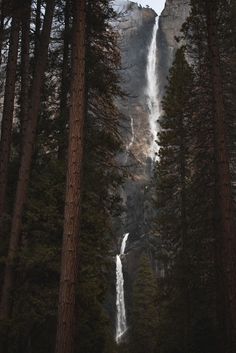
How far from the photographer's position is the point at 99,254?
31.5 feet

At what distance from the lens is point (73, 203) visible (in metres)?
7.50

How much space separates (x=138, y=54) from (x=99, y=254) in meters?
65.9

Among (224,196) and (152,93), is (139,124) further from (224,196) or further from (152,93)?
(224,196)

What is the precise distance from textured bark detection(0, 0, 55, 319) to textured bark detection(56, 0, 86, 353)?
2435mm

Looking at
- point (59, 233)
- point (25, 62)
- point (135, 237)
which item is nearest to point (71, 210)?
point (59, 233)

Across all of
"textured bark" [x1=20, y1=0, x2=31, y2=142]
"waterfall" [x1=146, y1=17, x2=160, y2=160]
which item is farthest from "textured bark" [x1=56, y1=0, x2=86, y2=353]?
"waterfall" [x1=146, y1=17, x2=160, y2=160]

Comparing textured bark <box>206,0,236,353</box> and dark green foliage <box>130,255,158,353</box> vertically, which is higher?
textured bark <box>206,0,236,353</box>

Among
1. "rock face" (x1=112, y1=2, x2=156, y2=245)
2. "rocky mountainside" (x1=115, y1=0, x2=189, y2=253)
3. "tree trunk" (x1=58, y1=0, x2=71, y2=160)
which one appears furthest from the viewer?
"rocky mountainside" (x1=115, y1=0, x2=189, y2=253)

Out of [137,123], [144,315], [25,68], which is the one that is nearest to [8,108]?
[25,68]

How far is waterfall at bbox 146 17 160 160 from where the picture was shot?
6131 centimetres

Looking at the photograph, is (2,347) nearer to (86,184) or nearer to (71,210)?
(71,210)

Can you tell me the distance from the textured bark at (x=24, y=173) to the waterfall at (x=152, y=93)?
47751mm

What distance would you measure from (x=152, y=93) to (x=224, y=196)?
58.7 metres

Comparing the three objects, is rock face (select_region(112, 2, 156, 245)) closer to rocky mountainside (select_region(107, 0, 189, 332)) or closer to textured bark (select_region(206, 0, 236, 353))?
rocky mountainside (select_region(107, 0, 189, 332))
